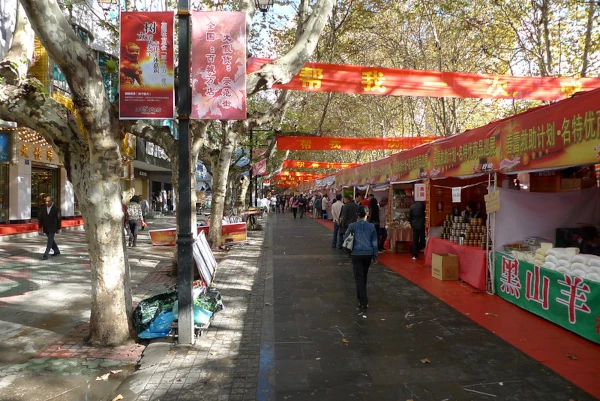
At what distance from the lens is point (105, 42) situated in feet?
60.0

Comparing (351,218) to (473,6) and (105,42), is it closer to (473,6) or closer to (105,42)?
(473,6)

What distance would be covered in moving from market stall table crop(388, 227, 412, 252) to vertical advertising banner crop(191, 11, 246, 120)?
864 centimetres

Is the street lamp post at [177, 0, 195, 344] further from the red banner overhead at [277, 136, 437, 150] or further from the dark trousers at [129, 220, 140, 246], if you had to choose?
the red banner overhead at [277, 136, 437, 150]

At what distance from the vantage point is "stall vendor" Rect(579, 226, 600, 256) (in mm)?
6127

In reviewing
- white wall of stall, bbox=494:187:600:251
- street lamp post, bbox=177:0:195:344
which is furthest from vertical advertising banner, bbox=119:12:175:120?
white wall of stall, bbox=494:187:600:251

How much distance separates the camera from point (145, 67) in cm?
483

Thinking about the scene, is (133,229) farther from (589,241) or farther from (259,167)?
(589,241)

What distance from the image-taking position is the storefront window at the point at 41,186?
1744 cm

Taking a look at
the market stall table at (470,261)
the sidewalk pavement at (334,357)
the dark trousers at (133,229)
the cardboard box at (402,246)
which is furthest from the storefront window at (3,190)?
the market stall table at (470,261)

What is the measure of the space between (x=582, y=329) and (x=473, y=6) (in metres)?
10.7

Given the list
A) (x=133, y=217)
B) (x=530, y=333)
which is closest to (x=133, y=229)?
(x=133, y=217)

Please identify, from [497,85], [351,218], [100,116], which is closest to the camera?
[100,116]

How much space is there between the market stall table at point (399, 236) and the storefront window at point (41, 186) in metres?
14.0

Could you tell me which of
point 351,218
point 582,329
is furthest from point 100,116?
point 351,218
